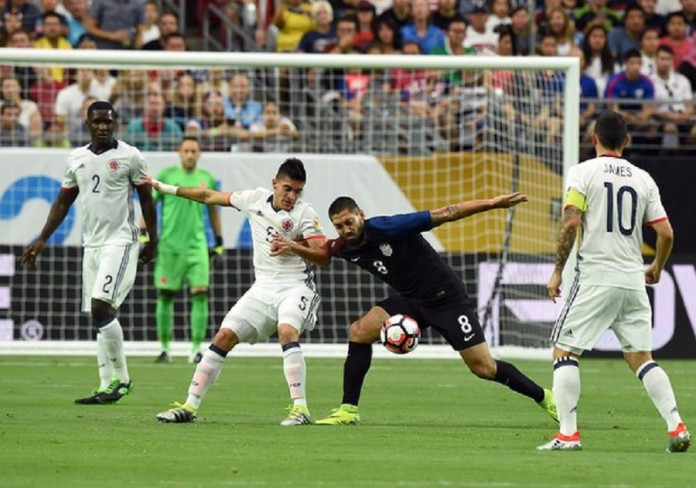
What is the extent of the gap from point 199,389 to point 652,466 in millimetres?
3843

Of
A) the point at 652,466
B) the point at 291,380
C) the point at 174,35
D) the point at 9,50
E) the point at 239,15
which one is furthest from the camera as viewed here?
the point at 239,15

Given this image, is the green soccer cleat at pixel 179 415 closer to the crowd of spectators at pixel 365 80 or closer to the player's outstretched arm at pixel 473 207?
the player's outstretched arm at pixel 473 207

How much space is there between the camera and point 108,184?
13594mm

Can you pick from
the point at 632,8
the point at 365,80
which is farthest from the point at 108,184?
the point at 632,8

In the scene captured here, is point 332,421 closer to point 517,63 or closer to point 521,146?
point 517,63

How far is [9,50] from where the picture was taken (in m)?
17.1

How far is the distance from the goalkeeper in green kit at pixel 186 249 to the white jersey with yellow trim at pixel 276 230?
6317mm

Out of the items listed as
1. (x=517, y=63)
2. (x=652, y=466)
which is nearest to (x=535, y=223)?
(x=517, y=63)

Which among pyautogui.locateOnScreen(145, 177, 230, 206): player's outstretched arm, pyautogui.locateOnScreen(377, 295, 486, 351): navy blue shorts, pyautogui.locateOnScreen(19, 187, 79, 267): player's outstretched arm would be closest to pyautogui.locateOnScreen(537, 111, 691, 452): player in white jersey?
pyautogui.locateOnScreen(377, 295, 486, 351): navy blue shorts

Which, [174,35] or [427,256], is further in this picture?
[174,35]

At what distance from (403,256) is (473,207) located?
101 cm

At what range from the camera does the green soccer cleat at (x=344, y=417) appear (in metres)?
11.8

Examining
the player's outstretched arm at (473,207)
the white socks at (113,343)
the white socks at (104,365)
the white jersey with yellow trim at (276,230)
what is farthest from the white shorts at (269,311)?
the white socks at (104,365)

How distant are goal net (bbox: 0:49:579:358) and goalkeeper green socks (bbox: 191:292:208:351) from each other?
168 centimetres
